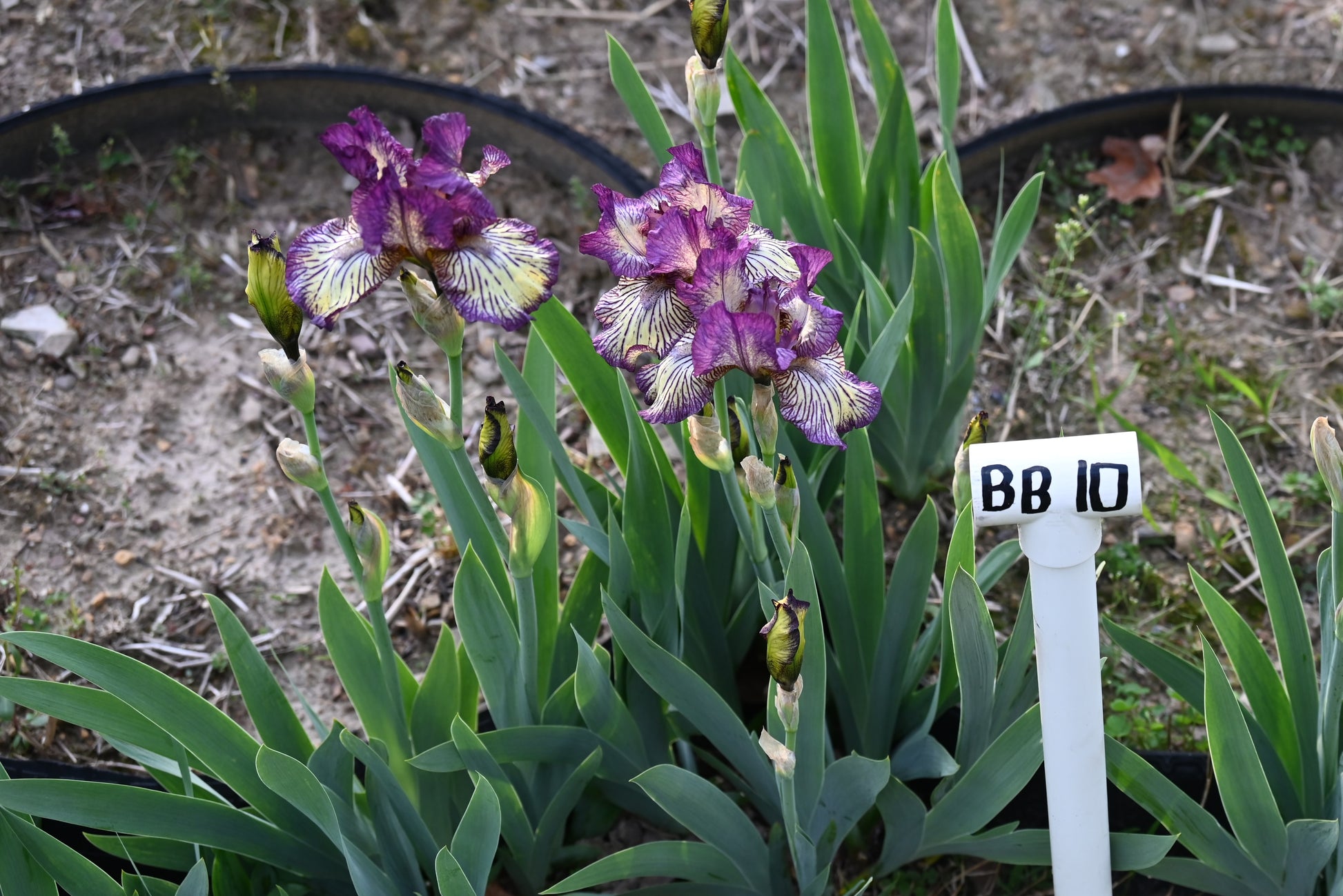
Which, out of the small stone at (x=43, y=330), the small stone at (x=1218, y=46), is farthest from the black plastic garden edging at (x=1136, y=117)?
the small stone at (x=43, y=330)

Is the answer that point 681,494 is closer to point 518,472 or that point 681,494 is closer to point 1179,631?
point 518,472

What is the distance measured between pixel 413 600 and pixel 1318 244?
6.72 ft

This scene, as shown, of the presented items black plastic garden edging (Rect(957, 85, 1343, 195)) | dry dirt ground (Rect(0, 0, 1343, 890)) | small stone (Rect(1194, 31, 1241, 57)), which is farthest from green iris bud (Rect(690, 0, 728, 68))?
small stone (Rect(1194, 31, 1241, 57))

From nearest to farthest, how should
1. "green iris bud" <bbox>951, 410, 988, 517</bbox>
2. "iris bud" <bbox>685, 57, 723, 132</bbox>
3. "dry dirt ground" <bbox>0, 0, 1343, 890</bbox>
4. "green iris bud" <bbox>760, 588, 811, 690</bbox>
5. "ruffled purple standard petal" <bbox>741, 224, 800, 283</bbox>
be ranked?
"green iris bud" <bbox>760, 588, 811, 690</bbox> → "ruffled purple standard petal" <bbox>741, 224, 800, 283</bbox> → "green iris bud" <bbox>951, 410, 988, 517</bbox> → "iris bud" <bbox>685, 57, 723, 132</bbox> → "dry dirt ground" <bbox>0, 0, 1343, 890</bbox>

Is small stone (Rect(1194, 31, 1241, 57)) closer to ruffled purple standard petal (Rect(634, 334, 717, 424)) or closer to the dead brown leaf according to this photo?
the dead brown leaf

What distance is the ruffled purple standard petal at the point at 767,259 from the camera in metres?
1.07

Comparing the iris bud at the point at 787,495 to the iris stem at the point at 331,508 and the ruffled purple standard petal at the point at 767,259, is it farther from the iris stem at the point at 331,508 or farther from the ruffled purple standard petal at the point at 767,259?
the iris stem at the point at 331,508

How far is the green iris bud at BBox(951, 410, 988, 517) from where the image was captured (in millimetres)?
1208

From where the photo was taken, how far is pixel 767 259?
3.57 ft

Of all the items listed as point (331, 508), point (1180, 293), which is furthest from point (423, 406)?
point (1180, 293)

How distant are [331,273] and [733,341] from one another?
0.36 m

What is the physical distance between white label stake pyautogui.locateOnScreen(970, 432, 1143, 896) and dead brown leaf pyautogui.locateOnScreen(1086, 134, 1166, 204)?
1.72m

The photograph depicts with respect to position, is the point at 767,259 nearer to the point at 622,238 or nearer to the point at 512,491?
the point at 622,238

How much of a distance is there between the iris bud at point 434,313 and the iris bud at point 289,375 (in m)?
0.12
